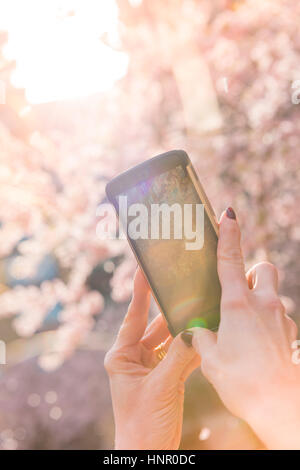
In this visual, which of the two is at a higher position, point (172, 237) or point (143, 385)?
point (172, 237)

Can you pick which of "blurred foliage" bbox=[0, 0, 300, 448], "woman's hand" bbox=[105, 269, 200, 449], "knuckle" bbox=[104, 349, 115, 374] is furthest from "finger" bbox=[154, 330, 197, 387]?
"blurred foliage" bbox=[0, 0, 300, 448]

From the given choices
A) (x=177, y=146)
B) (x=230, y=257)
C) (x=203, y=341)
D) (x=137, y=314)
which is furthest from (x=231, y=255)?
(x=177, y=146)

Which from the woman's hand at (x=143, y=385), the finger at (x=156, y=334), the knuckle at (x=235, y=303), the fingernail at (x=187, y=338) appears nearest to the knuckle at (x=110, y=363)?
the woman's hand at (x=143, y=385)

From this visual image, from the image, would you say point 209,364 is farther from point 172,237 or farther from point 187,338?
point 172,237

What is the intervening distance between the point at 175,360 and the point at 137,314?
0.22m

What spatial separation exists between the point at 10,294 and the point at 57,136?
5.14 ft

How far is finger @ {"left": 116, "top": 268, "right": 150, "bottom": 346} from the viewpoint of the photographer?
1.21 metres

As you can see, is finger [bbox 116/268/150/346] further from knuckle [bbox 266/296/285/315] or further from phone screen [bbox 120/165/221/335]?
knuckle [bbox 266/296/285/315]

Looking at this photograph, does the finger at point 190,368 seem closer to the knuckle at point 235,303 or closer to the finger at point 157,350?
the finger at point 157,350

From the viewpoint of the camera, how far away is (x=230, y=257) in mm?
1021

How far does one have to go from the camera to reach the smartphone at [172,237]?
3.64ft

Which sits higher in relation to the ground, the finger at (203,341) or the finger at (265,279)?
the finger at (265,279)

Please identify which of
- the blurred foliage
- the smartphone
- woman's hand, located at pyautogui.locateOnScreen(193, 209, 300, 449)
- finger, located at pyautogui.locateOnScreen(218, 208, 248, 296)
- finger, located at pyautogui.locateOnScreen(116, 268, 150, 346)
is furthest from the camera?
the blurred foliage
